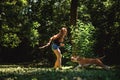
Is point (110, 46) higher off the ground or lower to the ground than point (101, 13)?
lower

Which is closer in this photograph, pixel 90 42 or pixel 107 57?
pixel 90 42

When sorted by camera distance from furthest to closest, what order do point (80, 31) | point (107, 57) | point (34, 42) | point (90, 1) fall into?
point (90, 1), point (34, 42), point (107, 57), point (80, 31)

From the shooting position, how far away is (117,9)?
120ft

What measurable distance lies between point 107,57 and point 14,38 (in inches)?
337

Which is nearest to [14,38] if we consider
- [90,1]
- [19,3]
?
[19,3]

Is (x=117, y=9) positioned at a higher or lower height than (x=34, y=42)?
higher

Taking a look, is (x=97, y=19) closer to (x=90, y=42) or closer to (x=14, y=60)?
(x=14, y=60)

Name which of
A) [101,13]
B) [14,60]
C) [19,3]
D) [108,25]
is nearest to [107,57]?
[108,25]

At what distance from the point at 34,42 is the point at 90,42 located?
50.4 ft

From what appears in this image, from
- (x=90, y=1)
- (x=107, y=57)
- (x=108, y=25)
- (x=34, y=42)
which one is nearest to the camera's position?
(x=107, y=57)

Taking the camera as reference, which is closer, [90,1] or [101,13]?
[101,13]

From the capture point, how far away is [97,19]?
123 ft

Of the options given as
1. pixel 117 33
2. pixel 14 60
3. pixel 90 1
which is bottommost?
pixel 14 60

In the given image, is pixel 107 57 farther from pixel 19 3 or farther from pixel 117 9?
pixel 19 3
